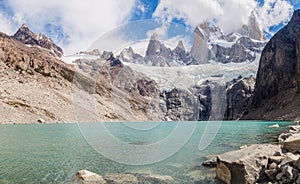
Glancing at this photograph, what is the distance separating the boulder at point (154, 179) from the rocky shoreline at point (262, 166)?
342 cm

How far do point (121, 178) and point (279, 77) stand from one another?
177 metres

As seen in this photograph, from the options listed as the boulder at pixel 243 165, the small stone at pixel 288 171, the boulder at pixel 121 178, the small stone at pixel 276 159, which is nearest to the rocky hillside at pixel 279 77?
the boulder at pixel 243 165

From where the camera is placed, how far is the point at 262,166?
1593 cm

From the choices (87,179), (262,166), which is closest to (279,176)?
(262,166)

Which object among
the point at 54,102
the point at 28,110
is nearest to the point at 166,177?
the point at 28,110

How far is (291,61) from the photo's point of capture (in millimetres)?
170250

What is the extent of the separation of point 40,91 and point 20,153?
12101 centimetres

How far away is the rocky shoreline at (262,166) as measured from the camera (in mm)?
13630

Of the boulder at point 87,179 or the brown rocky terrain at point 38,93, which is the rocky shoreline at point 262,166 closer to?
A: the boulder at point 87,179

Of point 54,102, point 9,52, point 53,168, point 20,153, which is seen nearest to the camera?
point 53,168

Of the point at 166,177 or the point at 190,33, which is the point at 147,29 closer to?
the point at 190,33

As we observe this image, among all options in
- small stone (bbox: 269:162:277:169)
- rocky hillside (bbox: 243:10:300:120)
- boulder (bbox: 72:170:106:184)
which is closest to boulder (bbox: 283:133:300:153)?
small stone (bbox: 269:162:277:169)

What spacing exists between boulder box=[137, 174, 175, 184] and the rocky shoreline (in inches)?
135

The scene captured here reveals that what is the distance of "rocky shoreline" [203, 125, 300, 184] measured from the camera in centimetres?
1363
